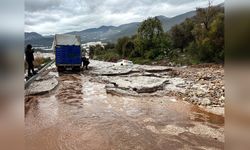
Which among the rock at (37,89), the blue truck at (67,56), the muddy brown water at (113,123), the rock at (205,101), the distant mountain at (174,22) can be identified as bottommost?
the muddy brown water at (113,123)

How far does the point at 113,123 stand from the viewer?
584 centimetres

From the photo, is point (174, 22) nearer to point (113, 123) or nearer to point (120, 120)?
point (120, 120)

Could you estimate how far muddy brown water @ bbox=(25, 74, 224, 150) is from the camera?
15.1 feet

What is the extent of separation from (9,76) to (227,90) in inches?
25.4

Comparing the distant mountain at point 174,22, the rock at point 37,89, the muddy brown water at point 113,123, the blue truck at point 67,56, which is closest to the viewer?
the muddy brown water at point 113,123

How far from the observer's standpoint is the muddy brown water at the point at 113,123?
4617mm

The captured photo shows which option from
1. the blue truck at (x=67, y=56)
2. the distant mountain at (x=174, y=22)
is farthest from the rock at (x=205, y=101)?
the distant mountain at (x=174, y=22)

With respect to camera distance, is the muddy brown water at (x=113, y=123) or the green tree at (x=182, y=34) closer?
the muddy brown water at (x=113, y=123)

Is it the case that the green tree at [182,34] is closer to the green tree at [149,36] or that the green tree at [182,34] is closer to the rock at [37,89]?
the green tree at [149,36]

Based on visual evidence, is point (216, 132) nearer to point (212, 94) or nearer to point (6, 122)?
point (212, 94)

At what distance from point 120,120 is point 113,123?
27cm

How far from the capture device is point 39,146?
444cm

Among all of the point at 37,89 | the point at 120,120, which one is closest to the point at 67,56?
the point at 37,89

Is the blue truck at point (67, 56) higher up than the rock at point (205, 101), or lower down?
higher up
